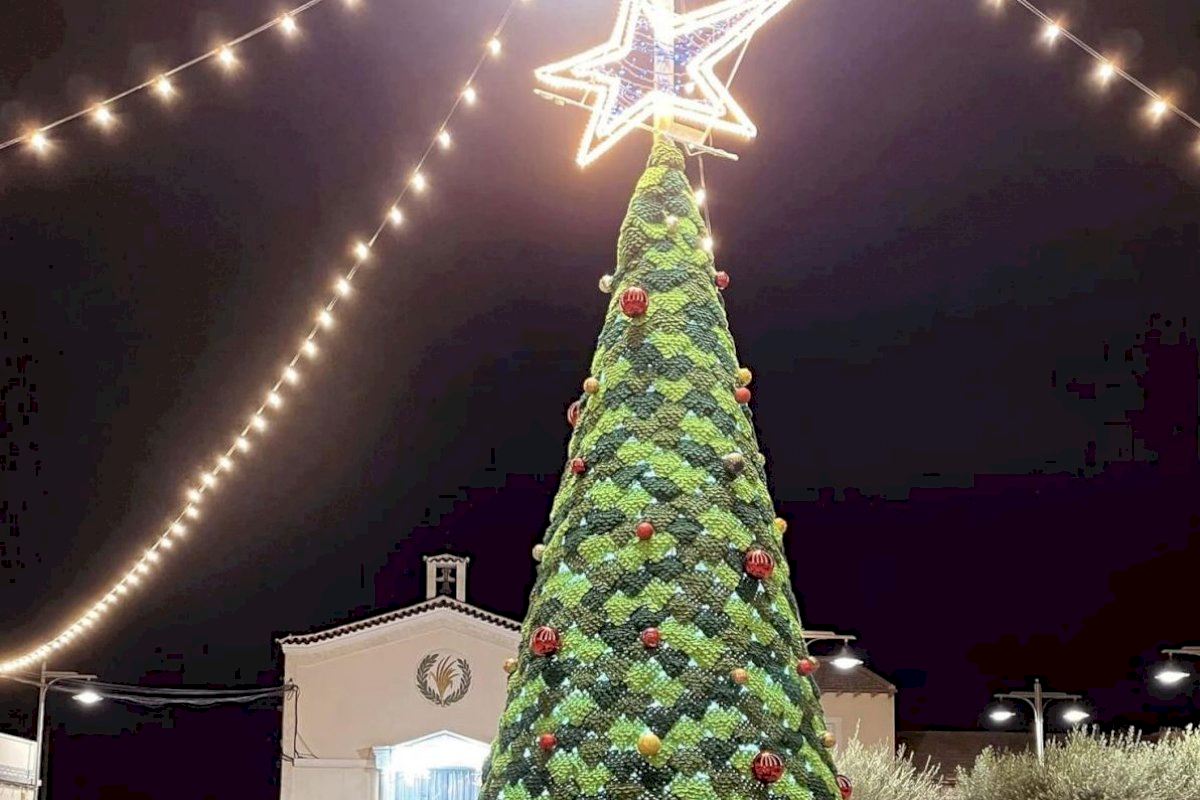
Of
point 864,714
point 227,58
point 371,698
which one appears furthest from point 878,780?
point 371,698

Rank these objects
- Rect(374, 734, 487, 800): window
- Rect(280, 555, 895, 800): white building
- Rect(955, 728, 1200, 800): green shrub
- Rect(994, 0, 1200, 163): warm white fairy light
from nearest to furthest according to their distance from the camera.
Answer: Rect(994, 0, 1200, 163): warm white fairy light, Rect(955, 728, 1200, 800): green shrub, Rect(374, 734, 487, 800): window, Rect(280, 555, 895, 800): white building

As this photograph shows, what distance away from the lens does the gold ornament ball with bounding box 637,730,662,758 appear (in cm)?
298

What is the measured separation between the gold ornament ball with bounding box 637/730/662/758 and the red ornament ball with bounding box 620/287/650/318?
1153mm

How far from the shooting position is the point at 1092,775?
359 inches

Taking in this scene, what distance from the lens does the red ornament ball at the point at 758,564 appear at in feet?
10.7

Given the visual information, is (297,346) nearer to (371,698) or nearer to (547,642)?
(547,642)

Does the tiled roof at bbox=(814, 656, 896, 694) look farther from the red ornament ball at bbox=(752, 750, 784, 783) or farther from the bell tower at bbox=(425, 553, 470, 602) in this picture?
the red ornament ball at bbox=(752, 750, 784, 783)

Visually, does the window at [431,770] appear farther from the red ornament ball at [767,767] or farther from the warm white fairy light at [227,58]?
the red ornament ball at [767,767]

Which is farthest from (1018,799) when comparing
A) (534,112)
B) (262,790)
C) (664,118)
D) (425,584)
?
(262,790)

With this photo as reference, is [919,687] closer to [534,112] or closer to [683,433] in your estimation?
[534,112]

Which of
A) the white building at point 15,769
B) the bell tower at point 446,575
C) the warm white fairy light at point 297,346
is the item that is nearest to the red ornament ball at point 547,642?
the warm white fairy light at point 297,346

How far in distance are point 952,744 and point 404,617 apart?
11.4 metres

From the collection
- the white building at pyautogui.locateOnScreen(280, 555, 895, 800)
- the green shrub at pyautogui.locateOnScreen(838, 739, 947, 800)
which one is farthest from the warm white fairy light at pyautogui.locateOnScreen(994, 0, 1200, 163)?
the white building at pyautogui.locateOnScreen(280, 555, 895, 800)

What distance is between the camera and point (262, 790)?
3712 cm
